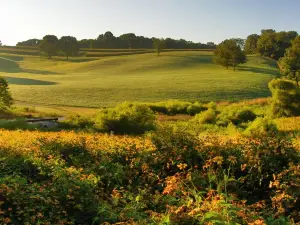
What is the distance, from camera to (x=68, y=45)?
13312 centimetres

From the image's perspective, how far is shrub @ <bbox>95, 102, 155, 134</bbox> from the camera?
2569 centimetres

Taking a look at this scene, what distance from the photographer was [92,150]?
11.6m

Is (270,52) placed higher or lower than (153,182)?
higher

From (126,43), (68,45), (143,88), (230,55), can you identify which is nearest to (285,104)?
(143,88)

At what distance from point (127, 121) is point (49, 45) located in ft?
367

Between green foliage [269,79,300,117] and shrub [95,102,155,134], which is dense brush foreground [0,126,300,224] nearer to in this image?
shrub [95,102,155,134]

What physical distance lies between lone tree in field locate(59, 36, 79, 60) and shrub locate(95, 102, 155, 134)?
355 feet

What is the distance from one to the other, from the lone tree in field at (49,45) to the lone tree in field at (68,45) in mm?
1889

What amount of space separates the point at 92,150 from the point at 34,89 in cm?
5305

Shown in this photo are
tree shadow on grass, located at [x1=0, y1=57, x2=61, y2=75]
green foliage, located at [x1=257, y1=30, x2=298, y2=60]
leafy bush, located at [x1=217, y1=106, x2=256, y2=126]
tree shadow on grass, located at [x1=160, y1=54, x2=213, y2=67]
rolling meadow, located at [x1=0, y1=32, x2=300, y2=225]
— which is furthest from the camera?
green foliage, located at [x1=257, y1=30, x2=298, y2=60]

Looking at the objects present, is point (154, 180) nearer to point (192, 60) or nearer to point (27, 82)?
point (27, 82)

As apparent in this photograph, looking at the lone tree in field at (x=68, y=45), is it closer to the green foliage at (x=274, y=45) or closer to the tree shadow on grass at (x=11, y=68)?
the tree shadow on grass at (x=11, y=68)

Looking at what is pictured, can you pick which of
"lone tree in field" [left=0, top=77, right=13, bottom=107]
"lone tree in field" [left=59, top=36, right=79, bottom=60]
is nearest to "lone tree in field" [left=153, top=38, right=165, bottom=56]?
"lone tree in field" [left=59, top=36, right=79, bottom=60]

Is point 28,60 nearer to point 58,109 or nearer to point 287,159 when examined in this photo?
point 58,109
